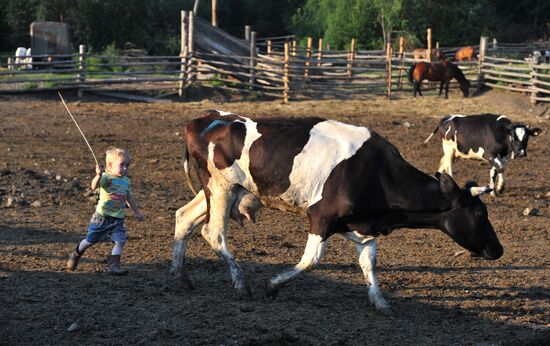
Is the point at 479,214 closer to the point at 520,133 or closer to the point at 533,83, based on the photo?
the point at 520,133

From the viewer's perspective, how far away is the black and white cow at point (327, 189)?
670 cm

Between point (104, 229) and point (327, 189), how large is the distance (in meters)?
2.00

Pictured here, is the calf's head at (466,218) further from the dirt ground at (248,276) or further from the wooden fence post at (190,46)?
the wooden fence post at (190,46)

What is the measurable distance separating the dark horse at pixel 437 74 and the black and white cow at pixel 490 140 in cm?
1289

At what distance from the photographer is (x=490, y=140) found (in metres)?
13.0

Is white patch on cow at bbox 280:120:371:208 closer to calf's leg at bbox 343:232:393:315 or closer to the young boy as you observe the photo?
calf's leg at bbox 343:232:393:315

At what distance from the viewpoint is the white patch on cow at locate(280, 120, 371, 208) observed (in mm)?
6742

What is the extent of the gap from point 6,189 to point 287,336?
6.53 m

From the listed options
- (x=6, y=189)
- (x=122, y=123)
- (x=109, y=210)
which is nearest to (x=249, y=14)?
(x=122, y=123)

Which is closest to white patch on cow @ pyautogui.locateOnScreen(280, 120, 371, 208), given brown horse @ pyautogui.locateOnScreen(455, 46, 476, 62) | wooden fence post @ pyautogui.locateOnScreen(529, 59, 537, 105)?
wooden fence post @ pyautogui.locateOnScreen(529, 59, 537, 105)

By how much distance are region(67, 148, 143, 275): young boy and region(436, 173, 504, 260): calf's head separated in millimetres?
2599

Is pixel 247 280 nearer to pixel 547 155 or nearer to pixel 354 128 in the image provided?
pixel 354 128

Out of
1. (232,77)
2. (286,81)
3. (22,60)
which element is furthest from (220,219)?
(22,60)

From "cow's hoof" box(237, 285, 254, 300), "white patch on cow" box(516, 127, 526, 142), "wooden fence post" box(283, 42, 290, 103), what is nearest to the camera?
"cow's hoof" box(237, 285, 254, 300)
